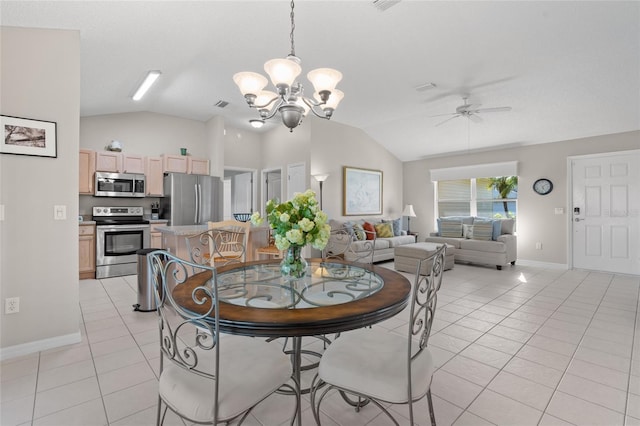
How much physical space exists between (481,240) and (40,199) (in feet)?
20.6

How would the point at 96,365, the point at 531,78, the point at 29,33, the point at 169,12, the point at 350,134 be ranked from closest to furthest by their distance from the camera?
1. the point at 96,365
2. the point at 29,33
3. the point at 169,12
4. the point at 531,78
5. the point at 350,134

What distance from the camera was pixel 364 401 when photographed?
1.75m

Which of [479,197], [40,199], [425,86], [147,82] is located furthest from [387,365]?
[479,197]

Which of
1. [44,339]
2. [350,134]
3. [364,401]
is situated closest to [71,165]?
[44,339]

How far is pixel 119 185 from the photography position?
5.11 m

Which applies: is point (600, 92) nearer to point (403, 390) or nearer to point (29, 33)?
point (403, 390)

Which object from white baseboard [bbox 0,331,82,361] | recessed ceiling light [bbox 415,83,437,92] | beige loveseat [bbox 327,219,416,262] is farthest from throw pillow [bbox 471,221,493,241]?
white baseboard [bbox 0,331,82,361]

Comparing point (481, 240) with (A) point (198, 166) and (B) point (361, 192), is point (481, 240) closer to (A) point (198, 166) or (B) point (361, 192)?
(B) point (361, 192)

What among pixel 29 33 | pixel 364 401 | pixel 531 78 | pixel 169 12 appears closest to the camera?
pixel 364 401

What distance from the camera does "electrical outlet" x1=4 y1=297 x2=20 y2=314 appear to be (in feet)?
7.61

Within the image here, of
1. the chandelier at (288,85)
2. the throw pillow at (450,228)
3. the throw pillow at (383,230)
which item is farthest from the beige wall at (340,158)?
the chandelier at (288,85)

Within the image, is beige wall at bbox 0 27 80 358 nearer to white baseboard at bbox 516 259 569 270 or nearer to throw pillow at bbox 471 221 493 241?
throw pillow at bbox 471 221 493 241

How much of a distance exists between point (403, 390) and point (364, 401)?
2.04 ft

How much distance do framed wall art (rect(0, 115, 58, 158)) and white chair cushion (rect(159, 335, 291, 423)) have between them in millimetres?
2228
